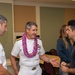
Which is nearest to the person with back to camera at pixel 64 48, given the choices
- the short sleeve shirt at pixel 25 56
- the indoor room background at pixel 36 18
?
the short sleeve shirt at pixel 25 56

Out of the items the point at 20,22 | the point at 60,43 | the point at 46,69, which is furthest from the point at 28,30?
the point at 20,22

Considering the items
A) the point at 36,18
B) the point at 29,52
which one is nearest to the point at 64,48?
the point at 29,52

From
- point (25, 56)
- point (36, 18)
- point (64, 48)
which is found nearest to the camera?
point (25, 56)

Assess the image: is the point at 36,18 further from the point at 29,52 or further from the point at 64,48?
the point at 29,52

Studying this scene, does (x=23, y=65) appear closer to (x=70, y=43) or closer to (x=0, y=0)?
(x=70, y=43)

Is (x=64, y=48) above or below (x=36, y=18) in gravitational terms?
below

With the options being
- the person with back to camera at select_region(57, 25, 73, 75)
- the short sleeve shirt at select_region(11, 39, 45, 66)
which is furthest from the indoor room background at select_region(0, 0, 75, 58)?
the short sleeve shirt at select_region(11, 39, 45, 66)

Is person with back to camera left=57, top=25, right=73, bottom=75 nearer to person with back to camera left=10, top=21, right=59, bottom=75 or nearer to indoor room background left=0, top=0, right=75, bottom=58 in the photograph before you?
person with back to camera left=10, top=21, right=59, bottom=75

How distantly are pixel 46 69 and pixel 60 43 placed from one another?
1.39 m

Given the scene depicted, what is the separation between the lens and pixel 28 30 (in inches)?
115

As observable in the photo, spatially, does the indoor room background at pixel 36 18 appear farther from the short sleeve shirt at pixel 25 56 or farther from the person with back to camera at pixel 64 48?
the short sleeve shirt at pixel 25 56

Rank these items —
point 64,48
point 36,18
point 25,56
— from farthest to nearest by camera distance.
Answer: point 36,18
point 64,48
point 25,56

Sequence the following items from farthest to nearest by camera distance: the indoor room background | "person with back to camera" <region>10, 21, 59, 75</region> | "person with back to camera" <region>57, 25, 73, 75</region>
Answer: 1. the indoor room background
2. "person with back to camera" <region>57, 25, 73, 75</region>
3. "person with back to camera" <region>10, 21, 59, 75</region>

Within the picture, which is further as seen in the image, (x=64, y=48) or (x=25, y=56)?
(x=64, y=48)
